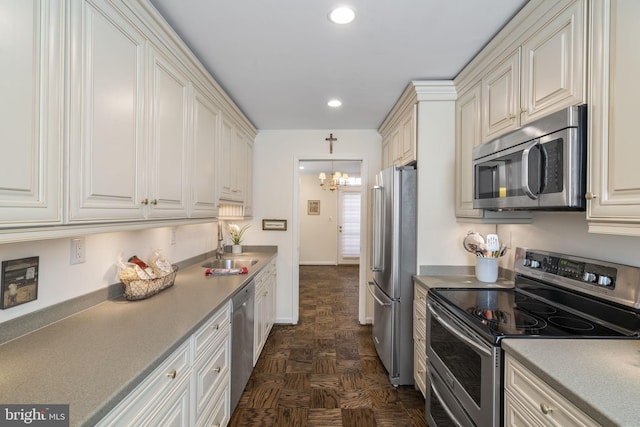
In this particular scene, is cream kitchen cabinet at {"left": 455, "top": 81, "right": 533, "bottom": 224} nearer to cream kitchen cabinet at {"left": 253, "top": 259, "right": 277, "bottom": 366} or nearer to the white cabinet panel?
the white cabinet panel

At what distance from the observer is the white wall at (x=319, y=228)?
8.31m

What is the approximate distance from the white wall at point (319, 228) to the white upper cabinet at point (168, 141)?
641 centimetres

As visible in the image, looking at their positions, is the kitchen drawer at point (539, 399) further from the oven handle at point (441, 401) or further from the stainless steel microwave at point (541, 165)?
the stainless steel microwave at point (541, 165)

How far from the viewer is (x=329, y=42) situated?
1908 mm

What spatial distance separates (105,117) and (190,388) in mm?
1232

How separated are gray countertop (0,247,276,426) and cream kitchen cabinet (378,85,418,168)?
1957 millimetres

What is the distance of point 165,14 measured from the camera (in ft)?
5.45

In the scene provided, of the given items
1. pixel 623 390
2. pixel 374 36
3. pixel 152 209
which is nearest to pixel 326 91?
pixel 374 36

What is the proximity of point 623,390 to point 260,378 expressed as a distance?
2.42 metres

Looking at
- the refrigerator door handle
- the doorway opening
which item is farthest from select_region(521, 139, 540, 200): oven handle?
the doorway opening

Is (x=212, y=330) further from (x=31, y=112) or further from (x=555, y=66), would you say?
(x=555, y=66)

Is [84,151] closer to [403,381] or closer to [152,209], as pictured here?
[152,209]

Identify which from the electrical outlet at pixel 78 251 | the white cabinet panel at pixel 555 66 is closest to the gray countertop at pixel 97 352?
the electrical outlet at pixel 78 251

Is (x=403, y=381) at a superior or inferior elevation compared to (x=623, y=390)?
inferior
